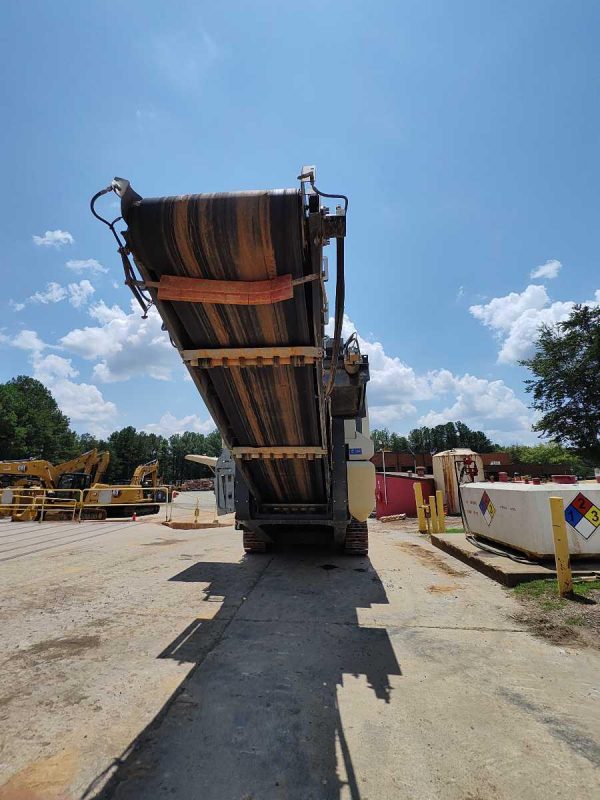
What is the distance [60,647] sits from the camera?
377 cm

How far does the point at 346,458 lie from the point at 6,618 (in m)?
4.82

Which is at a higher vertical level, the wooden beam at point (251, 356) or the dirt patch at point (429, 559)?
the wooden beam at point (251, 356)

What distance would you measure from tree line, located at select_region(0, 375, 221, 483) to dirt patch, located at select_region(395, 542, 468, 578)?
25.0m

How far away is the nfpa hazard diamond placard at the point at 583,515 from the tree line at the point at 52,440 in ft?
94.4

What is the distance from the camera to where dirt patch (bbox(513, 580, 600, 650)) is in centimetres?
393

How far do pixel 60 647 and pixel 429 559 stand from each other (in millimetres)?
6231

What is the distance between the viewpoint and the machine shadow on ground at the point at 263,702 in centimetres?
214

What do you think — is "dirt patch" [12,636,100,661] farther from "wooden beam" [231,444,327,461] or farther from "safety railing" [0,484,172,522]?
"safety railing" [0,484,172,522]

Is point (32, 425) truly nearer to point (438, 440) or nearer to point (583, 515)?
point (583, 515)

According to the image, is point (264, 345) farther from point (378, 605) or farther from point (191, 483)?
point (191, 483)

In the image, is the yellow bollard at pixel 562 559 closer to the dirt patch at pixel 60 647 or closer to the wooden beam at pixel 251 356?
the wooden beam at pixel 251 356

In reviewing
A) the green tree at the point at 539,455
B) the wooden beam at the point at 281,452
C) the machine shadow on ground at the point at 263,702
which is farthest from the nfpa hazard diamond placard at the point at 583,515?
the green tree at the point at 539,455

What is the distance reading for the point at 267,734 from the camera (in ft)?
8.27

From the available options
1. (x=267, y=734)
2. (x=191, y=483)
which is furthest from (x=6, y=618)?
(x=191, y=483)
